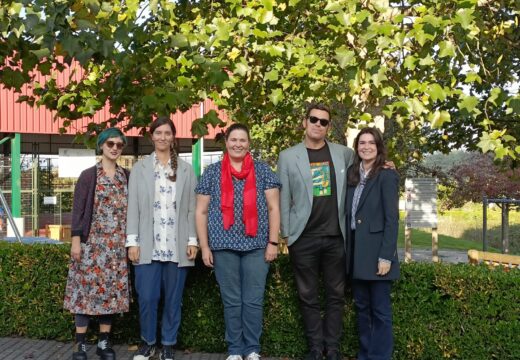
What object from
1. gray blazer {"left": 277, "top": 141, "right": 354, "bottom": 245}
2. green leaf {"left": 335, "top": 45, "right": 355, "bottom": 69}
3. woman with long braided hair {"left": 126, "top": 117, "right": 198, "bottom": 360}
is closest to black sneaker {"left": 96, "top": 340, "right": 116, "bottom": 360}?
woman with long braided hair {"left": 126, "top": 117, "right": 198, "bottom": 360}

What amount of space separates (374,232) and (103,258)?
2167mm

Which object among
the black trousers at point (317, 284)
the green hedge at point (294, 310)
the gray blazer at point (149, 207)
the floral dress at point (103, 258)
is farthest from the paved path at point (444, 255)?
the floral dress at point (103, 258)

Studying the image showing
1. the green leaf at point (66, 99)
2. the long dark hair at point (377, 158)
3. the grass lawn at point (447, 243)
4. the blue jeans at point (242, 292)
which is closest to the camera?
the long dark hair at point (377, 158)

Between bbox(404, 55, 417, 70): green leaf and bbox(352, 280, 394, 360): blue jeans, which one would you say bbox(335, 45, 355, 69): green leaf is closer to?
bbox(404, 55, 417, 70): green leaf

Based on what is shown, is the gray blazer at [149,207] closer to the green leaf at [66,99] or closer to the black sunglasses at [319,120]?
the black sunglasses at [319,120]

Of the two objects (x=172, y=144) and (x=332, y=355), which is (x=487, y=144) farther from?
(x=172, y=144)

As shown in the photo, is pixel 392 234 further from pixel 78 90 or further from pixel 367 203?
pixel 78 90

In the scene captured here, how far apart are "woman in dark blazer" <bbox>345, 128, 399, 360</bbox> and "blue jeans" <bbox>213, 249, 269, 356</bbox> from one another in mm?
737

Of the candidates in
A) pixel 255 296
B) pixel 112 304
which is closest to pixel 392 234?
pixel 255 296

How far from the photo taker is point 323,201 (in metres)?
5.08

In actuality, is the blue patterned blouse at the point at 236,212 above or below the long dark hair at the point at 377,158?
below

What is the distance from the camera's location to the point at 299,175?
507cm

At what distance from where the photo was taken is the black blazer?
4898 mm

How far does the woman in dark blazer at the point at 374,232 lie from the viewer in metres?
4.91
